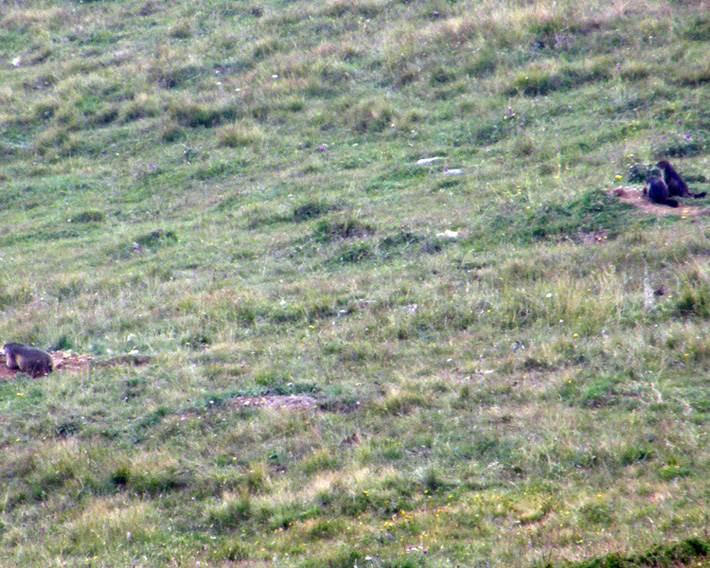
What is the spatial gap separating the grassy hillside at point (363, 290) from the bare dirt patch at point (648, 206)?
214 millimetres

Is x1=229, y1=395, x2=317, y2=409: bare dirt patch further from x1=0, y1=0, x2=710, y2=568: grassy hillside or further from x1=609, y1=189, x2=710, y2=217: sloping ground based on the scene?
x1=609, y1=189, x2=710, y2=217: sloping ground

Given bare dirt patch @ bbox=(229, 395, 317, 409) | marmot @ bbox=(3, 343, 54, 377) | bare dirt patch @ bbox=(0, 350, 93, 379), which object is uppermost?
marmot @ bbox=(3, 343, 54, 377)

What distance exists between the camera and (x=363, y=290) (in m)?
9.16

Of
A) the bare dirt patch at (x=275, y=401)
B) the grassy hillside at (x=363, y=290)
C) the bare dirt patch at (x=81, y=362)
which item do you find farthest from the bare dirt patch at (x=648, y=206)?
the bare dirt patch at (x=81, y=362)

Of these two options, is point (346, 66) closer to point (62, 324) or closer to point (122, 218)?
point (122, 218)

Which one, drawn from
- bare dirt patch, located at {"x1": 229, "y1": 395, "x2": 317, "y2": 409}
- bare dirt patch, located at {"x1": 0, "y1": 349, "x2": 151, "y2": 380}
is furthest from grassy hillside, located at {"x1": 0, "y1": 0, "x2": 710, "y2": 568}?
bare dirt patch, located at {"x1": 0, "y1": 349, "x2": 151, "y2": 380}

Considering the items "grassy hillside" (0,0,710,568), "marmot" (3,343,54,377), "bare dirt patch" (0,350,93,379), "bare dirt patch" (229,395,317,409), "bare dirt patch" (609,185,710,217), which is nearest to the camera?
"grassy hillside" (0,0,710,568)

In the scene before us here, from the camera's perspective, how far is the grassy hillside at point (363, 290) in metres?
5.24

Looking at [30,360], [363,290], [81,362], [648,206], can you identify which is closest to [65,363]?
[81,362]

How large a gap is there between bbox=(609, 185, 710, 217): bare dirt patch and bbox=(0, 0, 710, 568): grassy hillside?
21 cm

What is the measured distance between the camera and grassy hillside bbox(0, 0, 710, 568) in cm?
524

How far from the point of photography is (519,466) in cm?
545

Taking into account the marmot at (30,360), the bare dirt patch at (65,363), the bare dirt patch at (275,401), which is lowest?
the bare dirt patch at (275,401)

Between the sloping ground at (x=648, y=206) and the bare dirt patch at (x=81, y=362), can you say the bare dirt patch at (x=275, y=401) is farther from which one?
the sloping ground at (x=648, y=206)
